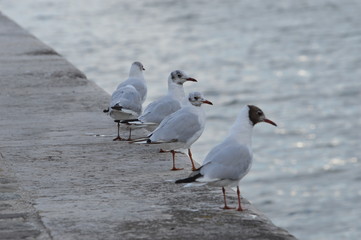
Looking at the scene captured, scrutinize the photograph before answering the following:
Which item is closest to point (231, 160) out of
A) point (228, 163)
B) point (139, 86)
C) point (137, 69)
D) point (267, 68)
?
point (228, 163)

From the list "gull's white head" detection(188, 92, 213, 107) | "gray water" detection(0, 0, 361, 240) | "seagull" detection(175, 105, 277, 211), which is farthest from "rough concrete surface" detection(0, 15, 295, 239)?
"gray water" detection(0, 0, 361, 240)

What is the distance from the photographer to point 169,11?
26.7 m

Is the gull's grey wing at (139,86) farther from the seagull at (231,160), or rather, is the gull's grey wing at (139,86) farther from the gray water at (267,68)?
the gray water at (267,68)

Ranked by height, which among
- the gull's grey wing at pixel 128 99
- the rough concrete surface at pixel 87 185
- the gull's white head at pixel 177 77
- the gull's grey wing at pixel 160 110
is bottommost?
the rough concrete surface at pixel 87 185

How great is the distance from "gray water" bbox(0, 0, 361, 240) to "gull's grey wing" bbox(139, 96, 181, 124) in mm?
3308

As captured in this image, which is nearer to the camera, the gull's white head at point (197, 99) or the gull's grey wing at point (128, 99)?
the gull's white head at point (197, 99)

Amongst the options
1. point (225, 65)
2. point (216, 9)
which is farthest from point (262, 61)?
point (216, 9)

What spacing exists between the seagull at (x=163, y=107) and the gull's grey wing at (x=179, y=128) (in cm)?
58

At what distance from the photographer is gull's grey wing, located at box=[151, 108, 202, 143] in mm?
6926

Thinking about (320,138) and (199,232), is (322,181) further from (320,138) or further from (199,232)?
(199,232)

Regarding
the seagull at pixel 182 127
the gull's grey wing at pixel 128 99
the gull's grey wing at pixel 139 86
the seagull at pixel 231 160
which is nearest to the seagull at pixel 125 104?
the gull's grey wing at pixel 128 99

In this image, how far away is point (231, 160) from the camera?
237 inches

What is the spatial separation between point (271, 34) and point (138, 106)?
623 inches

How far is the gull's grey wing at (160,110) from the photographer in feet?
25.0
